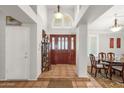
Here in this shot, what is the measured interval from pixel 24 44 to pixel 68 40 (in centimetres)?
540

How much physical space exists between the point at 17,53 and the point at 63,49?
5.45 meters

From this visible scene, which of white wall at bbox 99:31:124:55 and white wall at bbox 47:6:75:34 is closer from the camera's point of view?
white wall at bbox 47:6:75:34

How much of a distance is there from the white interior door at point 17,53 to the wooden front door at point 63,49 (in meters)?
5.14

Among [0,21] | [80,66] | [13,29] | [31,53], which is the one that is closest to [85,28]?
[80,66]

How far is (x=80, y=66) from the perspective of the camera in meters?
6.84

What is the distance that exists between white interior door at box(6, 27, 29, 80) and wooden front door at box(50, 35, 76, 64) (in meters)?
5.14

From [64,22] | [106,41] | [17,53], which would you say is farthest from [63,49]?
[17,53]

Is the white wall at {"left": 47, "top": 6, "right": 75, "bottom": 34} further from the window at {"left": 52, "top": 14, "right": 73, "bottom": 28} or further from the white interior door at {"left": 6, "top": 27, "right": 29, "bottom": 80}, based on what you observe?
the white interior door at {"left": 6, "top": 27, "right": 29, "bottom": 80}

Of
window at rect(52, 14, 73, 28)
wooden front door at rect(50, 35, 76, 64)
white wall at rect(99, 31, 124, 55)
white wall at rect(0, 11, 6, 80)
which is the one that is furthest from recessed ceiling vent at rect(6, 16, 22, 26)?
white wall at rect(99, 31, 124, 55)

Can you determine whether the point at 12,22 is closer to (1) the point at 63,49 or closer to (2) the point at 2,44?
(2) the point at 2,44

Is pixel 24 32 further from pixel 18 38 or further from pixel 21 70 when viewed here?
pixel 21 70

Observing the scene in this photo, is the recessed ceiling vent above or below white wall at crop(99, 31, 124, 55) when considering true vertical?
above

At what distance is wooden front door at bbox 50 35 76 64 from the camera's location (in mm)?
11453

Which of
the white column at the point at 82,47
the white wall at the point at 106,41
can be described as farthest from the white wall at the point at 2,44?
the white wall at the point at 106,41
